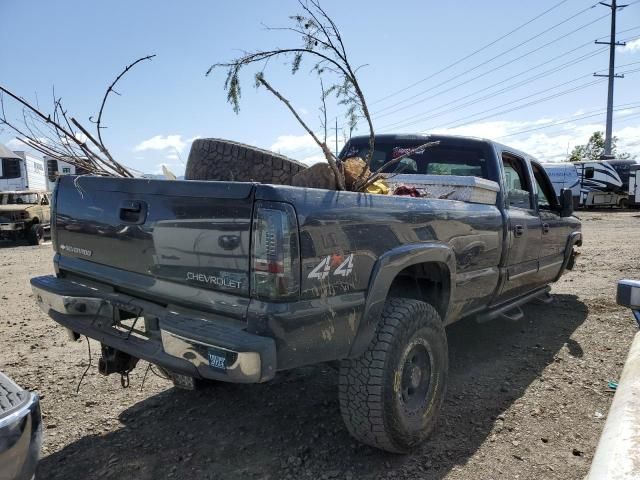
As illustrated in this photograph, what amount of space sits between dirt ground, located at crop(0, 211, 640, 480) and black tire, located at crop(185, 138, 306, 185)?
1.54 meters

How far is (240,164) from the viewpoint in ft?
9.36

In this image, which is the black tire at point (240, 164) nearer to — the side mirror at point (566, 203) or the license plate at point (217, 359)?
the license plate at point (217, 359)

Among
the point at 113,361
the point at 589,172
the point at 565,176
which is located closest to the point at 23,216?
the point at 113,361

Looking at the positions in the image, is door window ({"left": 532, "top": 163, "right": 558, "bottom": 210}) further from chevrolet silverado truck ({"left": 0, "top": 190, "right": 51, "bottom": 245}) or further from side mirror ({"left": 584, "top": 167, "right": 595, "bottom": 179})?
side mirror ({"left": 584, "top": 167, "right": 595, "bottom": 179})

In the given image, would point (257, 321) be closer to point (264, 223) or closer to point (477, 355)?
point (264, 223)

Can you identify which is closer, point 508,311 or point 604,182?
point 508,311

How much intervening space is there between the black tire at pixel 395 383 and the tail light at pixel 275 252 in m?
0.69

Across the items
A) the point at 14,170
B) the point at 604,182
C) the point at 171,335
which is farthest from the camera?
the point at 604,182

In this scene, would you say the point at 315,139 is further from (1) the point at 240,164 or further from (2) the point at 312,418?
(2) the point at 312,418

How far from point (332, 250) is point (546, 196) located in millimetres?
3880

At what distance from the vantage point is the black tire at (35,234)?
14492 mm

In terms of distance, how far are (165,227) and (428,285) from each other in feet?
5.76

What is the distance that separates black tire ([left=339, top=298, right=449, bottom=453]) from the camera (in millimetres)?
2502

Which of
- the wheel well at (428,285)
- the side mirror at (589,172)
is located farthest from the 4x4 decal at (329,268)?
the side mirror at (589,172)
